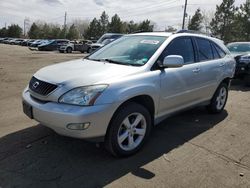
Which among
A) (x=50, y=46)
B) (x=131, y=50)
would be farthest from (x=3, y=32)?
(x=131, y=50)

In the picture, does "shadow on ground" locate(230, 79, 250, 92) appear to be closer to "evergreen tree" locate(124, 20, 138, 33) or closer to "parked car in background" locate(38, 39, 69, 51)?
"parked car in background" locate(38, 39, 69, 51)

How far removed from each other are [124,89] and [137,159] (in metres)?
1.01

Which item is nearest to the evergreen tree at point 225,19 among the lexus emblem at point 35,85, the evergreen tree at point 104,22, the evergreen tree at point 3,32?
the evergreen tree at point 104,22

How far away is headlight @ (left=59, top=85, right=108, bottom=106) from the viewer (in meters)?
3.45

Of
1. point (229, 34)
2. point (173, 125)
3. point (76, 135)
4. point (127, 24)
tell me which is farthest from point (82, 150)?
point (127, 24)

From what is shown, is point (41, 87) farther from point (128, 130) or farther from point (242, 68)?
point (242, 68)

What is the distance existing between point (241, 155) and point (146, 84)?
177 centimetres

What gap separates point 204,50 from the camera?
5.54 metres

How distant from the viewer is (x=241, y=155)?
14.0 ft

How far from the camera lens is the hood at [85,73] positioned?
3.63 meters

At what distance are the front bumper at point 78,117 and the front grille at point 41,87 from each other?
0.18 meters

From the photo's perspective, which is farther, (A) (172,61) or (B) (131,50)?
(B) (131,50)

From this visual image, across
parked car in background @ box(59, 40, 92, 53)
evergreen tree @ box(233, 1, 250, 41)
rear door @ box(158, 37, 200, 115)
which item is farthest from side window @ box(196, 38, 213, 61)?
evergreen tree @ box(233, 1, 250, 41)

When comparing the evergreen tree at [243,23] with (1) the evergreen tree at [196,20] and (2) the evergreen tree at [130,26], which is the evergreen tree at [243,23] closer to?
(1) the evergreen tree at [196,20]
